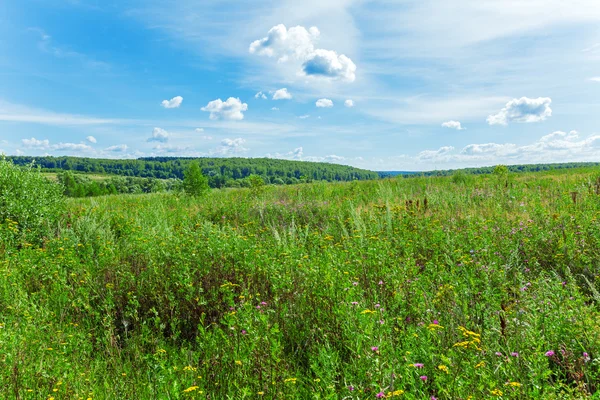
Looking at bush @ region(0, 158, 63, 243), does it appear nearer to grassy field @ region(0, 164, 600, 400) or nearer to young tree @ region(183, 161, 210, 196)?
grassy field @ region(0, 164, 600, 400)

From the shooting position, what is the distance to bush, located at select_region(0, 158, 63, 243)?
7.21 meters

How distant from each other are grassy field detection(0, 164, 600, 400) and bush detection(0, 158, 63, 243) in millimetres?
755

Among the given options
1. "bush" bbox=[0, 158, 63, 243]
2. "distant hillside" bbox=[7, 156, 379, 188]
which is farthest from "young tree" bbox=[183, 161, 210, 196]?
"distant hillside" bbox=[7, 156, 379, 188]

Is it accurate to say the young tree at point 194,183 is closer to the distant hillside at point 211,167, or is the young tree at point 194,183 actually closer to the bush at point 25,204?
the bush at point 25,204

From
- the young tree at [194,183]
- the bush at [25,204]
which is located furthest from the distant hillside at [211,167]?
the bush at [25,204]

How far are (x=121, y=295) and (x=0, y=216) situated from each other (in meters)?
5.17

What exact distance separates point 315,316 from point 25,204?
7365 mm

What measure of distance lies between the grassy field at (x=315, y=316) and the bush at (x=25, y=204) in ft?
2.48

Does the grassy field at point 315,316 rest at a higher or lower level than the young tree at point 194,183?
lower

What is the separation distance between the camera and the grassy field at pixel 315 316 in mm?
2248

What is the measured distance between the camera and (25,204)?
24.5 feet

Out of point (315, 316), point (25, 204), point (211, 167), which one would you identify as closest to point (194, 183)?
point (25, 204)

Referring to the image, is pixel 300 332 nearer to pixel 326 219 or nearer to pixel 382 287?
pixel 382 287

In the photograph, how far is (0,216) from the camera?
7.27 meters
